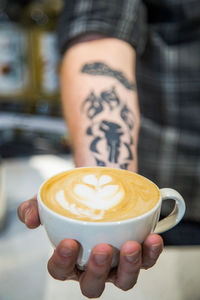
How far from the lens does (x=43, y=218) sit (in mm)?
385

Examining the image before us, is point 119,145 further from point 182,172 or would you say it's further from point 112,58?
point 182,172

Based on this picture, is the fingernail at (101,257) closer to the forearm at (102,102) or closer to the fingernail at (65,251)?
the fingernail at (65,251)

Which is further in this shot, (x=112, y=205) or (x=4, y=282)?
(x=4, y=282)

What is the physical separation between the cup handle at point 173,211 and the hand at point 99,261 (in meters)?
0.05

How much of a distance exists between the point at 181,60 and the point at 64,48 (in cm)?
36

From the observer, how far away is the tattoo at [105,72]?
2.37ft

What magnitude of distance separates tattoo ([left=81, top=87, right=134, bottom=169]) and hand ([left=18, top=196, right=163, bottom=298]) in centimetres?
19

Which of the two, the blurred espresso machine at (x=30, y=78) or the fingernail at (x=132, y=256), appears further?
the blurred espresso machine at (x=30, y=78)

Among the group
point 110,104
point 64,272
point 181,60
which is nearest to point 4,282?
point 64,272

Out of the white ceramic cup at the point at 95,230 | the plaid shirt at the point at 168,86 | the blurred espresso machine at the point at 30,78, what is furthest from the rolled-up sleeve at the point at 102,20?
the blurred espresso machine at the point at 30,78

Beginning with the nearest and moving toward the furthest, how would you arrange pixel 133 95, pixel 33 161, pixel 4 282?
pixel 4 282 → pixel 133 95 → pixel 33 161

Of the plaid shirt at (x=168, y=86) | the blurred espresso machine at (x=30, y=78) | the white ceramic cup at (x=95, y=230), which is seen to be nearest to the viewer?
the white ceramic cup at (x=95, y=230)

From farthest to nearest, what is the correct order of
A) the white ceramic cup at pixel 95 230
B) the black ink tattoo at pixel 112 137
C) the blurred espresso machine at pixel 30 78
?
the blurred espresso machine at pixel 30 78
the black ink tattoo at pixel 112 137
the white ceramic cup at pixel 95 230

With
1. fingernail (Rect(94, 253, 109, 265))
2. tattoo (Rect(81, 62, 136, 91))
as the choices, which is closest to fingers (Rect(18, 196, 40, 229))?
fingernail (Rect(94, 253, 109, 265))
